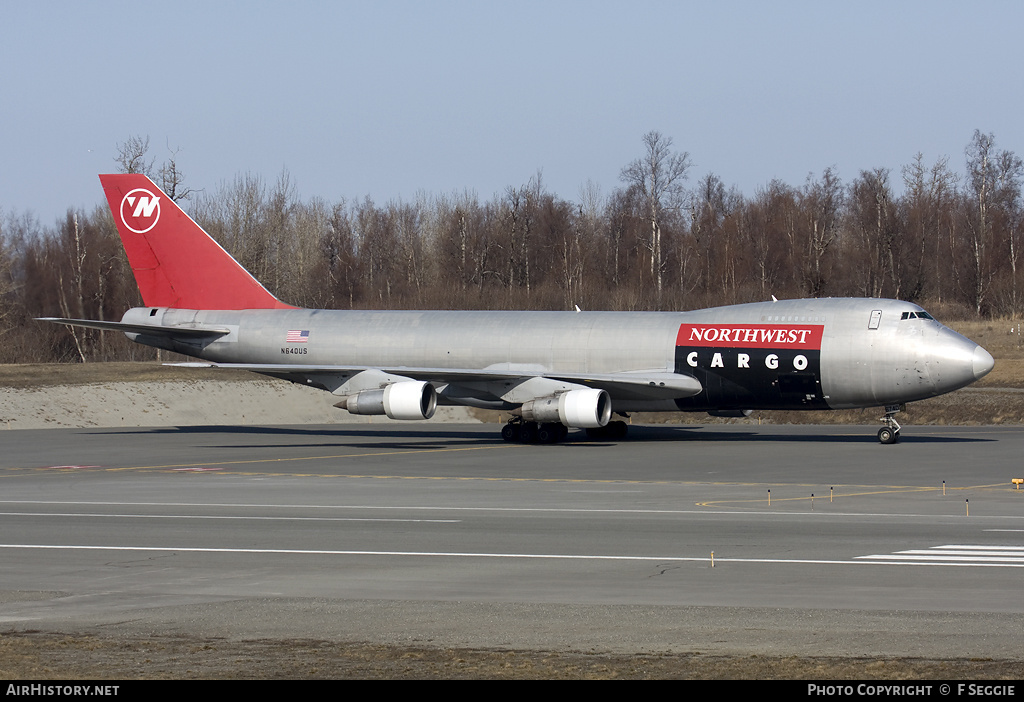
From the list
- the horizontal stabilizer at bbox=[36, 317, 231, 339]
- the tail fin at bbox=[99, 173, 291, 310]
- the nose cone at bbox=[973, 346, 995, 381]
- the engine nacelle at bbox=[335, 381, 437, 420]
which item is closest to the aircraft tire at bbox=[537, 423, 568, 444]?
the engine nacelle at bbox=[335, 381, 437, 420]

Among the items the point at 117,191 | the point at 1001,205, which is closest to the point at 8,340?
the point at 117,191

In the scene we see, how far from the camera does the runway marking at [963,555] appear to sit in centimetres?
1518

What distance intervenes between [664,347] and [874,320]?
627cm

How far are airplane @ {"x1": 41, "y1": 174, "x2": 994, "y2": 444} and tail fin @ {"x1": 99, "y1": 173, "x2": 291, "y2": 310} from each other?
0.16 feet

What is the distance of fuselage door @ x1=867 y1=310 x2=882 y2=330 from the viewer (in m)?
34.8

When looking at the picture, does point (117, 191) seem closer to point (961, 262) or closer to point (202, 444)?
point (202, 444)

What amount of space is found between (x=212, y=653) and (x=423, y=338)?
1184 inches

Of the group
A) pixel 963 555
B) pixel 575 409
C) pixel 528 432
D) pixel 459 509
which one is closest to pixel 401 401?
pixel 528 432

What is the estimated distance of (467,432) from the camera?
4428 cm

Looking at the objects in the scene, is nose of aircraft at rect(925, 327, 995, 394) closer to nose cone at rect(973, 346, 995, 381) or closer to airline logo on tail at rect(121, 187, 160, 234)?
nose cone at rect(973, 346, 995, 381)

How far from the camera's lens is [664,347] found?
Answer: 37062mm

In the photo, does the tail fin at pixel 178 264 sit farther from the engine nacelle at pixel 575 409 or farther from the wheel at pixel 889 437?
the wheel at pixel 889 437

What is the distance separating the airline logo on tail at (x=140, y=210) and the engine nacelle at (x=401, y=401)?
12.5 meters

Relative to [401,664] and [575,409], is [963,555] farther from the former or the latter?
[575,409]
